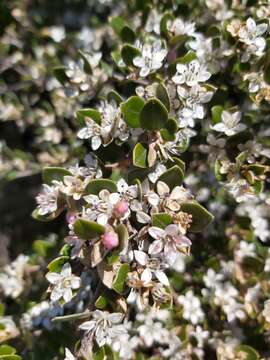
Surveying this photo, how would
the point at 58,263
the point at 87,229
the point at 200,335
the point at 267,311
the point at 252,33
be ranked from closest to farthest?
the point at 87,229, the point at 58,263, the point at 252,33, the point at 267,311, the point at 200,335

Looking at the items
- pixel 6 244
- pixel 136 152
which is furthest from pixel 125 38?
pixel 6 244

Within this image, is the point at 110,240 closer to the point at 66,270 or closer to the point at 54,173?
the point at 66,270

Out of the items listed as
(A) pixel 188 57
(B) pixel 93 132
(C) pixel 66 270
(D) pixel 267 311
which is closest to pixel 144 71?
(A) pixel 188 57

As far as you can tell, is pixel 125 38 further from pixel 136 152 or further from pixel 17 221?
pixel 17 221

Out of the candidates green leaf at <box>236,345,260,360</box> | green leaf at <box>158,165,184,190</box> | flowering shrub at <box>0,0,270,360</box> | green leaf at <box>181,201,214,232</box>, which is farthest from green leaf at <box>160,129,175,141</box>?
green leaf at <box>236,345,260,360</box>

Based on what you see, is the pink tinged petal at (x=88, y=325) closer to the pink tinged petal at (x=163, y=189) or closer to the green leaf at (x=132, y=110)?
the pink tinged petal at (x=163, y=189)
